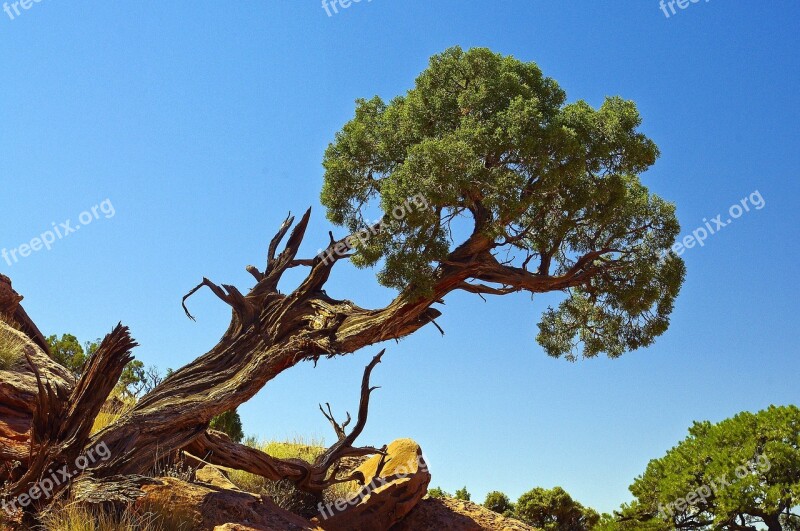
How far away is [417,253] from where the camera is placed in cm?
1507

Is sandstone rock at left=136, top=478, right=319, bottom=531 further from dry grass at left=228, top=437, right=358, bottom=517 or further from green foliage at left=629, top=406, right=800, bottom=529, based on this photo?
green foliage at left=629, top=406, right=800, bottom=529

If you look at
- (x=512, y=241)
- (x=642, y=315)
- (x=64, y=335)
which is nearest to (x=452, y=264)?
(x=512, y=241)

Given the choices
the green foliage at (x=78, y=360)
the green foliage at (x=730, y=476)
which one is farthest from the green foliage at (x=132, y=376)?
the green foliage at (x=730, y=476)

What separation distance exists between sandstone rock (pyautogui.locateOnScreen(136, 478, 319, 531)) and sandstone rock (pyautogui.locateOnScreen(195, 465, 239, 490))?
1.97 meters

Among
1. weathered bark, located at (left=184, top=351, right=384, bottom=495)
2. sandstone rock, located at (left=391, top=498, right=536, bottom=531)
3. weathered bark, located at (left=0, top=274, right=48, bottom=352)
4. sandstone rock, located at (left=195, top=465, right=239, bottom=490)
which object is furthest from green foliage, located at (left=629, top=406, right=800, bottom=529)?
weathered bark, located at (left=0, top=274, right=48, bottom=352)

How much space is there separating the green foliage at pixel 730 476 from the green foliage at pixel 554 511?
986 centimetres

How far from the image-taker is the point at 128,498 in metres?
11.8

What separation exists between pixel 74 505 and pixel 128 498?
0.82 m

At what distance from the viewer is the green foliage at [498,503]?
24.4 m

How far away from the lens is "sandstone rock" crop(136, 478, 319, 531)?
1213 centimetres

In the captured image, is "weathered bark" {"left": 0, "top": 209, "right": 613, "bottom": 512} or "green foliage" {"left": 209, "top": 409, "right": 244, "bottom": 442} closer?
"weathered bark" {"left": 0, "top": 209, "right": 613, "bottom": 512}
